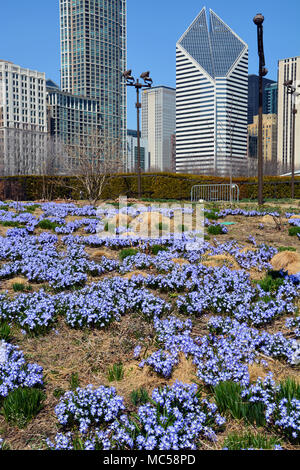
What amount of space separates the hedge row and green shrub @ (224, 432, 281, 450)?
1929cm

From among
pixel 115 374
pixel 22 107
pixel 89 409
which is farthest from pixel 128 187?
pixel 22 107

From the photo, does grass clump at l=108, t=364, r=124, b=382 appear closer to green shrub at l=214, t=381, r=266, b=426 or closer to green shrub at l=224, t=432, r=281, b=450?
green shrub at l=214, t=381, r=266, b=426

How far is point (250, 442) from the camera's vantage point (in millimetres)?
2650

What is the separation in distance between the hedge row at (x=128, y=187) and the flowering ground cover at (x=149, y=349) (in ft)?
46.5

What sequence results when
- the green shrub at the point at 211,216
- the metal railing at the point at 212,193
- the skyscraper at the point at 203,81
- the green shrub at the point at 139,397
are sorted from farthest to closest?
the skyscraper at the point at 203,81, the metal railing at the point at 212,193, the green shrub at the point at 211,216, the green shrub at the point at 139,397

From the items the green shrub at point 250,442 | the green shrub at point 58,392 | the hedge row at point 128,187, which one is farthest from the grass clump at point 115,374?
the hedge row at point 128,187

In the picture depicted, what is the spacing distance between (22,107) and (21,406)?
176 meters

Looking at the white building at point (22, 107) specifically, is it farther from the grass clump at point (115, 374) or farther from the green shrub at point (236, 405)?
the green shrub at point (236, 405)

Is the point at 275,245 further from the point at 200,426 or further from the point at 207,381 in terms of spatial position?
the point at 200,426

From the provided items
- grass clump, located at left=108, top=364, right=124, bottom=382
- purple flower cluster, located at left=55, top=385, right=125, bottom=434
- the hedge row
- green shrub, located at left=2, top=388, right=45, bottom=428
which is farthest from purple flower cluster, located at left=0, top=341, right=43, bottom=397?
the hedge row

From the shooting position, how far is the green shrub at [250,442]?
257cm

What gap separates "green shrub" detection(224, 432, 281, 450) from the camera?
8.45 ft

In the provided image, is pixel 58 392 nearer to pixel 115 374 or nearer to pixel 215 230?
pixel 115 374

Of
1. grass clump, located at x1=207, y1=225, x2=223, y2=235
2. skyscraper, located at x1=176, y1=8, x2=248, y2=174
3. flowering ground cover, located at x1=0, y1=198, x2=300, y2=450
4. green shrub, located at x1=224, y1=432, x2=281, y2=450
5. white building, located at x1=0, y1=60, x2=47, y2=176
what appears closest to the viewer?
green shrub, located at x1=224, y1=432, x2=281, y2=450
